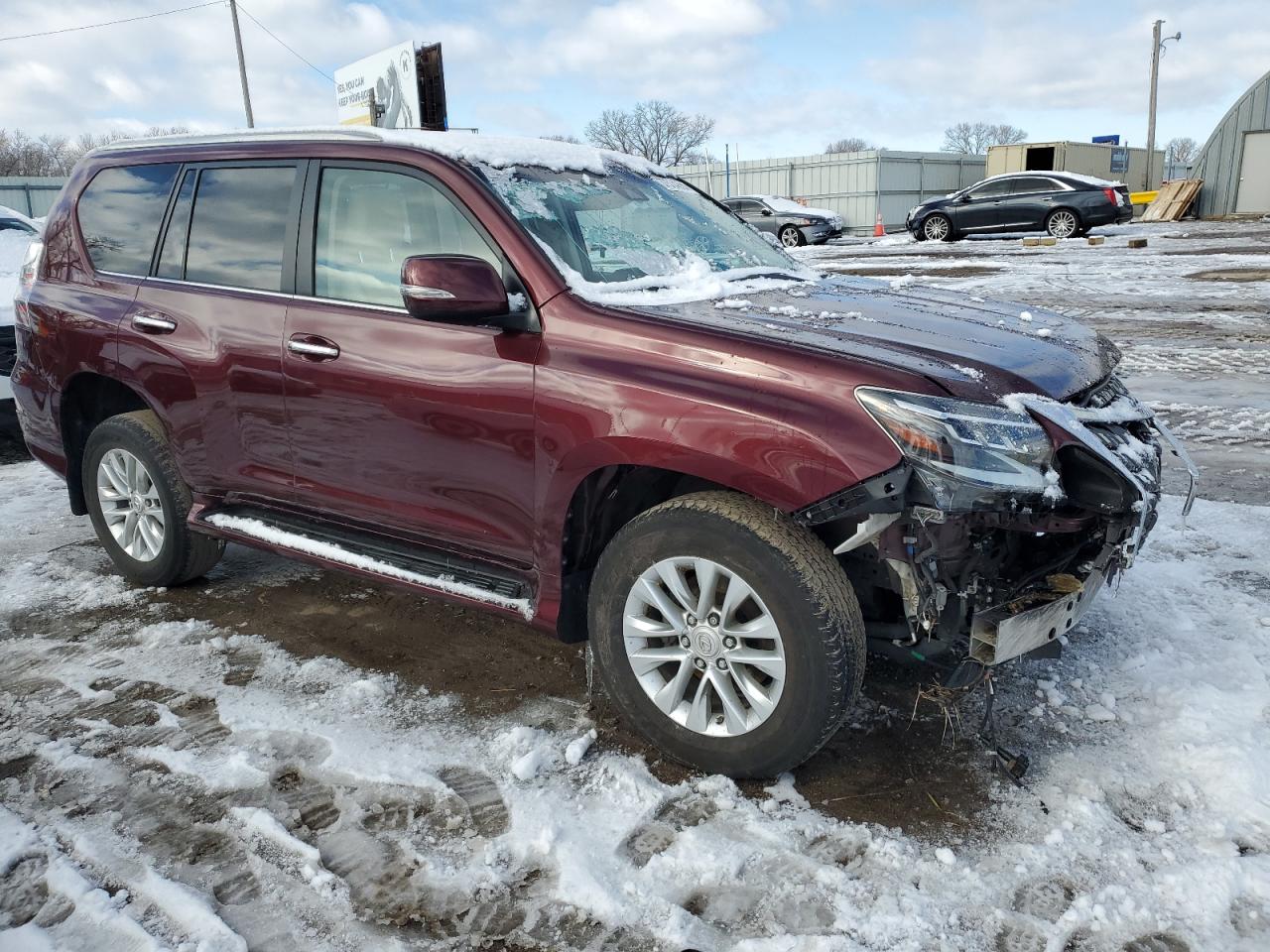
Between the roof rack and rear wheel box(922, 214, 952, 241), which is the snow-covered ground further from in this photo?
rear wheel box(922, 214, 952, 241)

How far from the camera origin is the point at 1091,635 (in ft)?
12.2

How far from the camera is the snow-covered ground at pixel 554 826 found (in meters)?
2.30

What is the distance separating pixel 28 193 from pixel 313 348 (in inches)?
1538

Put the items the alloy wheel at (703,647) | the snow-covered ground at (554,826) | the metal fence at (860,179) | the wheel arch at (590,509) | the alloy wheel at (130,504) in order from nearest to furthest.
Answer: the snow-covered ground at (554,826)
the alloy wheel at (703,647)
the wheel arch at (590,509)
the alloy wheel at (130,504)
the metal fence at (860,179)

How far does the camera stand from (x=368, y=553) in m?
3.59

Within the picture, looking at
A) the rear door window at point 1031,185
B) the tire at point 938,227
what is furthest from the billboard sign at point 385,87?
the rear door window at point 1031,185

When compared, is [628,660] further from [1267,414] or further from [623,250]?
[1267,414]

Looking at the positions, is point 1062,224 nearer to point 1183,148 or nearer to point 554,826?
point 554,826

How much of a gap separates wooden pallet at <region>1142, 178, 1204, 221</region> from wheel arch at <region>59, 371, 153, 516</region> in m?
33.6

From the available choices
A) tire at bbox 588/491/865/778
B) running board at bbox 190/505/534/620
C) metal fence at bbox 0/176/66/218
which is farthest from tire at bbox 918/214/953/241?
metal fence at bbox 0/176/66/218

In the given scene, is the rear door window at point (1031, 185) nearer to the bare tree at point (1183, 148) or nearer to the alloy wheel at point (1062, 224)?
the alloy wheel at point (1062, 224)

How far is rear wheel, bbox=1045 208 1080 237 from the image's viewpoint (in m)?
23.2

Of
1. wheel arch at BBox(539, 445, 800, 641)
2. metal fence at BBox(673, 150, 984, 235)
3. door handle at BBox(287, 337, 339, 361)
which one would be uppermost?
metal fence at BBox(673, 150, 984, 235)

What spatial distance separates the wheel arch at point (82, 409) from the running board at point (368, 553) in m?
0.77
